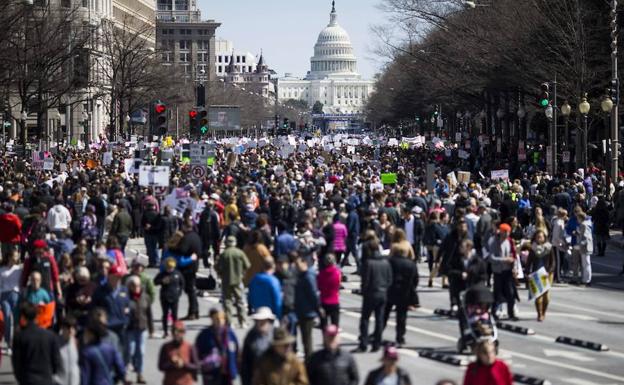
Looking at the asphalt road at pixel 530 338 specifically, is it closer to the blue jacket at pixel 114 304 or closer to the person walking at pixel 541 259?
the person walking at pixel 541 259

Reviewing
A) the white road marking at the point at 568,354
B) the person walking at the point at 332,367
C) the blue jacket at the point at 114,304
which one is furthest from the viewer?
the white road marking at the point at 568,354

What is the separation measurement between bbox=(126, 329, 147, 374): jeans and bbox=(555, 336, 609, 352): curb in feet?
21.9

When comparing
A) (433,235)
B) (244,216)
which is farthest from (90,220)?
(433,235)

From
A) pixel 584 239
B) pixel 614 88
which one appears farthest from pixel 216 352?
pixel 614 88

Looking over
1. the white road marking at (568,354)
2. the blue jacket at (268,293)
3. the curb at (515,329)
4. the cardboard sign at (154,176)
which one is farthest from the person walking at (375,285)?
the cardboard sign at (154,176)

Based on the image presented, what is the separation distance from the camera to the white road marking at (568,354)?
72.5ft

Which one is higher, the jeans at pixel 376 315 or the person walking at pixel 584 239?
the person walking at pixel 584 239

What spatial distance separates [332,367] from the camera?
1484 cm

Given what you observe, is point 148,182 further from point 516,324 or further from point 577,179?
point 516,324

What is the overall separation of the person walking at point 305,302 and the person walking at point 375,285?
4.67 ft

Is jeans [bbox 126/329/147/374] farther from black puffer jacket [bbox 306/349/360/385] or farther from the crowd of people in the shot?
black puffer jacket [bbox 306/349/360/385]

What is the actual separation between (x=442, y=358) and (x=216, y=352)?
604 centimetres

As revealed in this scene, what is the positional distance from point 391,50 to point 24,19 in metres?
33.4

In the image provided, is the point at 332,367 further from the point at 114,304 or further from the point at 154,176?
the point at 154,176
